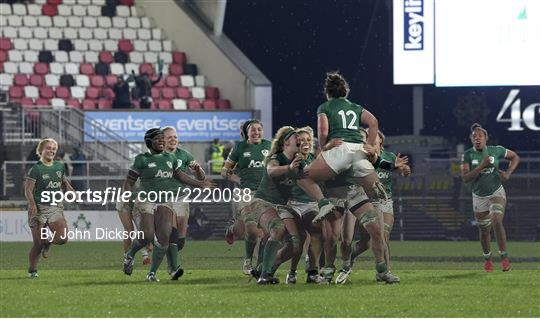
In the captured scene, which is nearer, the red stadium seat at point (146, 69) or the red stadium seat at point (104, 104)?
the red stadium seat at point (104, 104)

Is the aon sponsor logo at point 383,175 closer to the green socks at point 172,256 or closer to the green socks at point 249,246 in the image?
the green socks at point 249,246

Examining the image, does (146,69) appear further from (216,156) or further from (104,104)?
(216,156)

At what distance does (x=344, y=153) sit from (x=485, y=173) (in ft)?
16.3

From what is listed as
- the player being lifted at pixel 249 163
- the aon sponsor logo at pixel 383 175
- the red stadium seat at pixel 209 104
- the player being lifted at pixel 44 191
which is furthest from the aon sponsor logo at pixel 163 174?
the red stadium seat at pixel 209 104

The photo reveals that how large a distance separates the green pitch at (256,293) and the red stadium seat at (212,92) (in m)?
18.9

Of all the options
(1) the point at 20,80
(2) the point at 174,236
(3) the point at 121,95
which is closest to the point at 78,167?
(3) the point at 121,95

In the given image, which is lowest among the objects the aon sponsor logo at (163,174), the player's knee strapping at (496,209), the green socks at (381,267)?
the green socks at (381,267)

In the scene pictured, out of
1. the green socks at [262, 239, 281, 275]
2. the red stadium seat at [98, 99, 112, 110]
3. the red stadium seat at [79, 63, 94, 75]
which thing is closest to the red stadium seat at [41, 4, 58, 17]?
the red stadium seat at [79, 63, 94, 75]

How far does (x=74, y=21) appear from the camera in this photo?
43.5m

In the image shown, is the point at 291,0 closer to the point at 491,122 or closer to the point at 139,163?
the point at 491,122

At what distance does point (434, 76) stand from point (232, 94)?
7403mm

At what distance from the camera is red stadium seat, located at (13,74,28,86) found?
40.2 metres

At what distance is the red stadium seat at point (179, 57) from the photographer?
43812mm

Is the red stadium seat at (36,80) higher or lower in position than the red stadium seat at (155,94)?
higher
